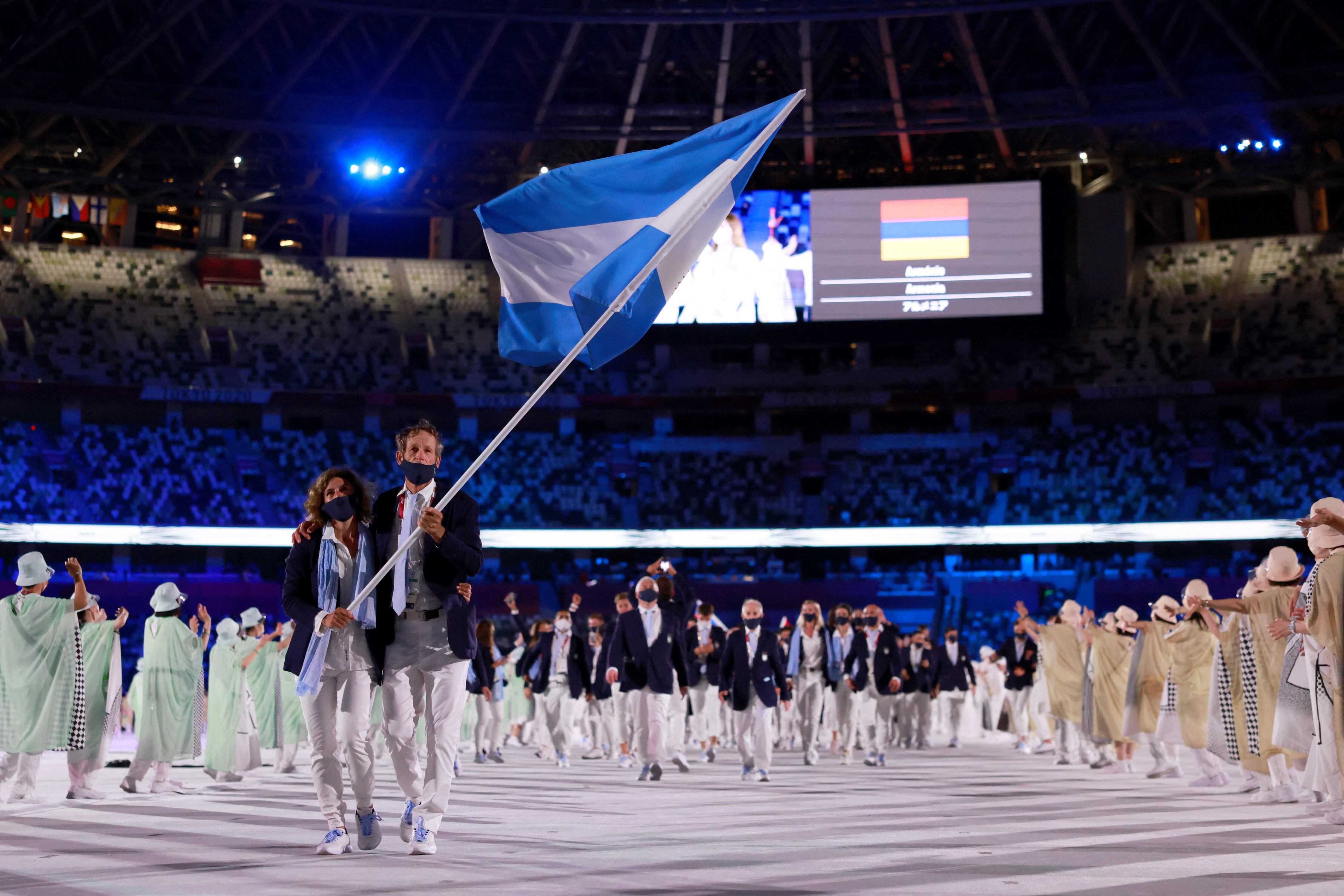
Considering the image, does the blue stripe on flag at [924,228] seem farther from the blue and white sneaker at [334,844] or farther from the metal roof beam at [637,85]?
the blue and white sneaker at [334,844]

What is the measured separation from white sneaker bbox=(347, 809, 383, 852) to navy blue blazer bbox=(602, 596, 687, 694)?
717 cm

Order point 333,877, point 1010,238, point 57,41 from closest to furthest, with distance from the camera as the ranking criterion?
point 333,877, point 57,41, point 1010,238

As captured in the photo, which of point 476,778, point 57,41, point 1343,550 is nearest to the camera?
point 1343,550

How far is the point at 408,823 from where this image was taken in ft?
26.3

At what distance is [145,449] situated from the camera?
40969 mm

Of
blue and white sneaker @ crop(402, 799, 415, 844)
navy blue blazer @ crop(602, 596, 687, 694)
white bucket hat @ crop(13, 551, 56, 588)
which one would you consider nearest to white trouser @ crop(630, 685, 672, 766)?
navy blue blazer @ crop(602, 596, 687, 694)

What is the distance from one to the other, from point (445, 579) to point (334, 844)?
1.49 meters

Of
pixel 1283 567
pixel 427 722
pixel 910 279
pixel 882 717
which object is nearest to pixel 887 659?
pixel 882 717

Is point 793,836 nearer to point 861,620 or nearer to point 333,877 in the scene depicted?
point 333,877

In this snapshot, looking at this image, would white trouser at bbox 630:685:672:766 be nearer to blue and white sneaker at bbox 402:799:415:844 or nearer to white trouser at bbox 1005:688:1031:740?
blue and white sneaker at bbox 402:799:415:844

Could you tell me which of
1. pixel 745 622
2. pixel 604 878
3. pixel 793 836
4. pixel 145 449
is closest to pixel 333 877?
pixel 604 878

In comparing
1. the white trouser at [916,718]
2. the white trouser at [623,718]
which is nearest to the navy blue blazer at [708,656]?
the white trouser at [623,718]

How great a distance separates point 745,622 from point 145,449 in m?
29.9

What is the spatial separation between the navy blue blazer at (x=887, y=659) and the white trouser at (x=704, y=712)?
287cm
